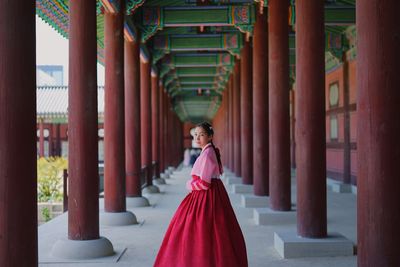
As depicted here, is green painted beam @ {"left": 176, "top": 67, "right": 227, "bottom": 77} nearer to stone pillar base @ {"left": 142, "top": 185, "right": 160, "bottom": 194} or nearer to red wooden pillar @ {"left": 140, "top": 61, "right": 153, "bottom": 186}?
red wooden pillar @ {"left": 140, "top": 61, "right": 153, "bottom": 186}

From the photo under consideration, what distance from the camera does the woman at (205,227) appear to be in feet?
15.2

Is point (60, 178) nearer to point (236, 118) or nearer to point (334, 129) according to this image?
point (236, 118)

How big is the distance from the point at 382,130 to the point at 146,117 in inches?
445

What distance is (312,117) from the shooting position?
639 centimetres

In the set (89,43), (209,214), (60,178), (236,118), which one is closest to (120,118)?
(89,43)

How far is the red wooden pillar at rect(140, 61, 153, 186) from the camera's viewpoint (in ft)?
48.3

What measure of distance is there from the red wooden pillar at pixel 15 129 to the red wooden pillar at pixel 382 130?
2535mm

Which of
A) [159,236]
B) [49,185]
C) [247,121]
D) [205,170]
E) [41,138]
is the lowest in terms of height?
[159,236]

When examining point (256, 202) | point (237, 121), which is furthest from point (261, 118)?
point (237, 121)

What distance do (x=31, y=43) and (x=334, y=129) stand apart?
13.6 metres

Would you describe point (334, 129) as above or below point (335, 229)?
above

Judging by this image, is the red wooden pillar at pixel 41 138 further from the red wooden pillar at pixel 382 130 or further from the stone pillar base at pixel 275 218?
the red wooden pillar at pixel 382 130

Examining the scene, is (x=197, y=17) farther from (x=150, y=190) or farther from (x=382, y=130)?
(x=382, y=130)

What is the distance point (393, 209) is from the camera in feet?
13.0
